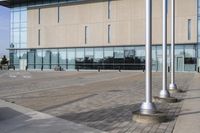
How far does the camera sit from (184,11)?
5953 centimetres

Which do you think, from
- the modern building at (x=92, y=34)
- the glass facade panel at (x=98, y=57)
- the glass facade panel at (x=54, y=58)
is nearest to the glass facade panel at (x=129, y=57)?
the modern building at (x=92, y=34)

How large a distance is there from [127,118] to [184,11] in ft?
168

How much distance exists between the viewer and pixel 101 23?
66938mm

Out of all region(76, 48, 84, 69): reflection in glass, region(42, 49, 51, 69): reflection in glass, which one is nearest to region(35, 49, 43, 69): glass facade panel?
region(42, 49, 51, 69): reflection in glass

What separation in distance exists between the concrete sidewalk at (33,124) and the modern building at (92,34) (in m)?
46.3

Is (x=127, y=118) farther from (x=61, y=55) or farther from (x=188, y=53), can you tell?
(x=61, y=55)

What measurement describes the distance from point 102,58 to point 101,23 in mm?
6035

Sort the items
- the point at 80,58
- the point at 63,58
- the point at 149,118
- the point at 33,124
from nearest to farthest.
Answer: the point at 33,124
the point at 149,118
the point at 80,58
the point at 63,58

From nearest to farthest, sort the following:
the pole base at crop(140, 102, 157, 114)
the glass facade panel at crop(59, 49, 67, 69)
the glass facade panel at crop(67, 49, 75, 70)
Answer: the pole base at crop(140, 102, 157, 114) → the glass facade panel at crop(67, 49, 75, 70) → the glass facade panel at crop(59, 49, 67, 69)

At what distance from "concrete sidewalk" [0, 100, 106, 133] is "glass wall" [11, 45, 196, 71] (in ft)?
151

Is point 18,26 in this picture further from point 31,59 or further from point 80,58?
point 80,58

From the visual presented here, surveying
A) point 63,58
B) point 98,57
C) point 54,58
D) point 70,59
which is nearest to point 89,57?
point 98,57

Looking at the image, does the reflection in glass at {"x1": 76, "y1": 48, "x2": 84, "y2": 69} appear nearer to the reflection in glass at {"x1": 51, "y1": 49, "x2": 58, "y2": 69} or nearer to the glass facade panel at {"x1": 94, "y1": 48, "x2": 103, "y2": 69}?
the glass facade panel at {"x1": 94, "y1": 48, "x2": 103, "y2": 69}

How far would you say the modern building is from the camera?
2356 inches
